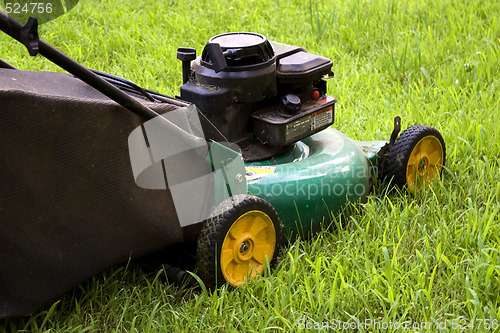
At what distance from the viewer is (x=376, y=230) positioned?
2223 mm

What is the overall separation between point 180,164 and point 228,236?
0.79 feet

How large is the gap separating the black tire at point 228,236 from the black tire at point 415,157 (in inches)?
25.2

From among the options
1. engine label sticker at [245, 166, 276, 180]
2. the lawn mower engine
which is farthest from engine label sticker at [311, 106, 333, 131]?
engine label sticker at [245, 166, 276, 180]

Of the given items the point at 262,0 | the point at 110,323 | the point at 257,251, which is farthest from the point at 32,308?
the point at 262,0

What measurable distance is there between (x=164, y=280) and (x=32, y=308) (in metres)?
0.49

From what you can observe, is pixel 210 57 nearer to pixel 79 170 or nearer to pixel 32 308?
pixel 79 170

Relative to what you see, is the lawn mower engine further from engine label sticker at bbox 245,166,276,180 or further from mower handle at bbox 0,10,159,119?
mower handle at bbox 0,10,159,119

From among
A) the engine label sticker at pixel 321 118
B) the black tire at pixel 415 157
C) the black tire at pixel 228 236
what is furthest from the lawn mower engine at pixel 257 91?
the black tire at pixel 228 236

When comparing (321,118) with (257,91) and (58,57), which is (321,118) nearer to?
(257,91)

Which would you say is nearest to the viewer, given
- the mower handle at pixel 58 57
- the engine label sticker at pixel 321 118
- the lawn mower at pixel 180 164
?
the mower handle at pixel 58 57

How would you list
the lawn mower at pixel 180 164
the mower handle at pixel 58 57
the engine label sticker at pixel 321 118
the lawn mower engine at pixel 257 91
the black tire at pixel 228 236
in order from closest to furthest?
the mower handle at pixel 58 57
the lawn mower at pixel 180 164
the black tire at pixel 228 236
the lawn mower engine at pixel 257 91
the engine label sticker at pixel 321 118

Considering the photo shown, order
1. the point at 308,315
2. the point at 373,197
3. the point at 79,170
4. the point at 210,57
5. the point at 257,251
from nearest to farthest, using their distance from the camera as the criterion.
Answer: the point at 79,170, the point at 308,315, the point at 257,251, the point at 210,57, the point at 373,197

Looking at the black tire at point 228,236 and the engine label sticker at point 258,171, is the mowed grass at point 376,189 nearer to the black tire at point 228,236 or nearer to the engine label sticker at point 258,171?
the black tire at point 228,236

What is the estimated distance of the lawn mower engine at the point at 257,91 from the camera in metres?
2.15
